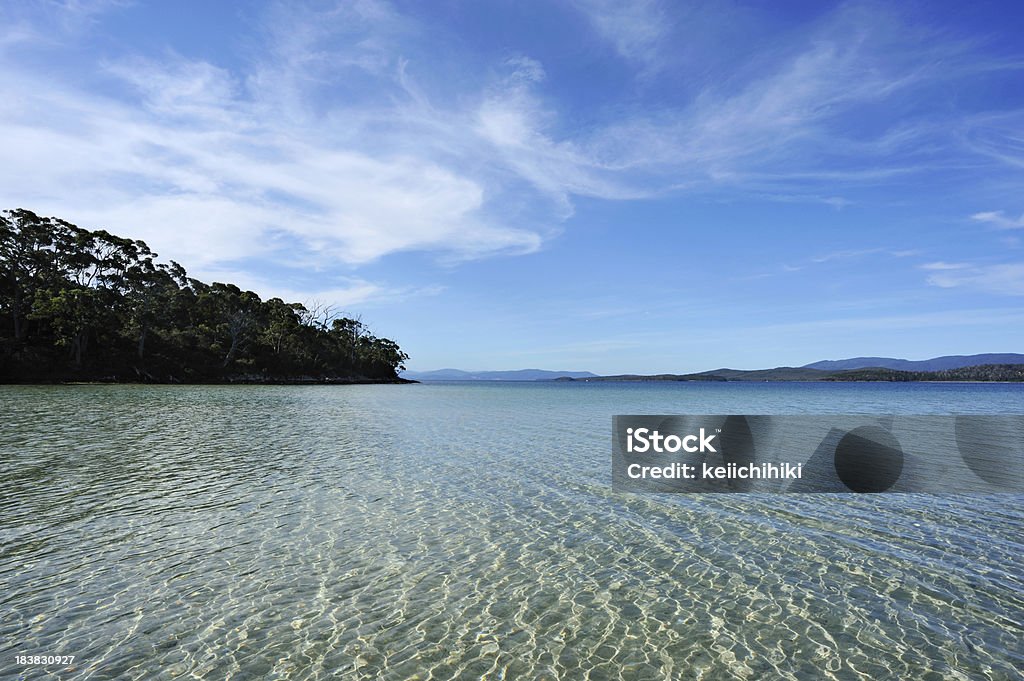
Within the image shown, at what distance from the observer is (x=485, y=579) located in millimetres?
9523

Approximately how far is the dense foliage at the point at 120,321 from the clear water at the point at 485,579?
8190 cm

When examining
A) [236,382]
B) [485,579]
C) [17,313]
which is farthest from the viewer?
[236,382]

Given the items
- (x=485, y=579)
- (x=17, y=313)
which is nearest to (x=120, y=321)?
(x=17, y=313)

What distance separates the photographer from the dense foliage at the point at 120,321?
79438 millimetres

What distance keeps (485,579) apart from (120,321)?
109 m

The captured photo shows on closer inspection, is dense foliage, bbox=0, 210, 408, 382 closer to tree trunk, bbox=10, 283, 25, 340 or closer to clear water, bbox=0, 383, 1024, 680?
tree trunk, bbox=10, 283, 25, 340

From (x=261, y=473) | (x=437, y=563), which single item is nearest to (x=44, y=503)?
(x=261, y=473)

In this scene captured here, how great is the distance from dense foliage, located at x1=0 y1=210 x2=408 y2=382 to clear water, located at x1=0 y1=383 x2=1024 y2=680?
8190 cm

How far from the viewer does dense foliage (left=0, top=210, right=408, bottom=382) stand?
3127 inches

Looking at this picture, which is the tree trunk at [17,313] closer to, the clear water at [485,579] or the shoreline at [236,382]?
the shoreline at [236,382]

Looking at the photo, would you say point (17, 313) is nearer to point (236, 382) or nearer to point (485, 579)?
point (236, 382)

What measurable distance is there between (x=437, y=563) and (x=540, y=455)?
45.3 ft

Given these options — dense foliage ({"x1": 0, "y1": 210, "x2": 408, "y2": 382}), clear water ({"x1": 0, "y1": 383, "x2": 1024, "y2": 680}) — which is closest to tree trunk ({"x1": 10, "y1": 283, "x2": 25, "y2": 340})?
dense foliage ({"x1": 0, "y1": 210, "x2": 408, "y2": 382})

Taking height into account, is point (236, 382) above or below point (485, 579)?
above
